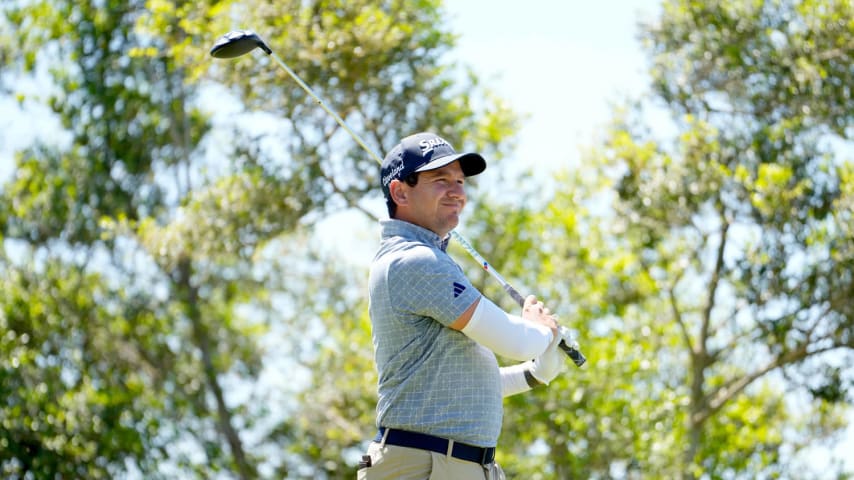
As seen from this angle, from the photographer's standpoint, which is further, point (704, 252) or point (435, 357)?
point (704, 252)

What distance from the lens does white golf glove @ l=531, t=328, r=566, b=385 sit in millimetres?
4062

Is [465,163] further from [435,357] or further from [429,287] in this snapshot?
[435,357]

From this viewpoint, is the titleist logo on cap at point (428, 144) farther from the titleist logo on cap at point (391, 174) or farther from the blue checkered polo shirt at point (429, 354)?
the blue checkered polo shirt at point (429, 354)

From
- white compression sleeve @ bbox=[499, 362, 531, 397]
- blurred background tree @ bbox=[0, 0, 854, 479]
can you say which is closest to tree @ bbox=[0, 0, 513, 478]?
blurred background tree @ bbox=[0, 0, 854, 479]

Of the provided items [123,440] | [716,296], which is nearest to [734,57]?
[716,296]

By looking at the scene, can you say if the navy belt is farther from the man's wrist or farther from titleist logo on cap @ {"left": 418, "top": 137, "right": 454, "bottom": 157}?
titleist logo on cap @ {"left": 418, "top": 137, "right": 454, "bottom": 157}

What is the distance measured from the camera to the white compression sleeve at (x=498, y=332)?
3586mm

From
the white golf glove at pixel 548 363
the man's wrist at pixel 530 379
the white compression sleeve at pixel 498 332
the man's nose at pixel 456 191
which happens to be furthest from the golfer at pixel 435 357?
the man's wrist at pixel 530 379

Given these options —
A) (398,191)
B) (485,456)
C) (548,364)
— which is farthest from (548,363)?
(398,191)

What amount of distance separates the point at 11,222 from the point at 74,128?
6.13 feet

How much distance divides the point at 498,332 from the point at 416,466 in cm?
48

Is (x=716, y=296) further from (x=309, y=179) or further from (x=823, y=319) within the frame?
(x=309, y=179)

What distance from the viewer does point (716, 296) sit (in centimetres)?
1461

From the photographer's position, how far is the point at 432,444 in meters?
3.62
